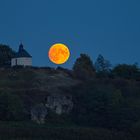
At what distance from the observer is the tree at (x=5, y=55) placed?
8431 centimetres

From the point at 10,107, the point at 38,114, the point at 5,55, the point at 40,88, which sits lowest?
the point at 38,114

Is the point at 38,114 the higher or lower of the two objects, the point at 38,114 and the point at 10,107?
the lower

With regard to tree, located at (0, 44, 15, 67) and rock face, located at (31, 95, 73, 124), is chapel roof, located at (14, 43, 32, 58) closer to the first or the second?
tree, located at (0, 44, 15, 67)

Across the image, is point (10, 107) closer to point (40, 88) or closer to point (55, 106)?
point (55, 106)

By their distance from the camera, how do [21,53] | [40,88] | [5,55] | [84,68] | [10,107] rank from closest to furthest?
[10,107] → [40,88] → [84,68] → [21,53] → [5,55]

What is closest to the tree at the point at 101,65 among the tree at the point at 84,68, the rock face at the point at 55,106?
the tree at the point at 84,68

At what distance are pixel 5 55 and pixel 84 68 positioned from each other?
13370 mm

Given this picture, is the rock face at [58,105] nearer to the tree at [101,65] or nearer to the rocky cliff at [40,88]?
the rocky cliff at [40,88]

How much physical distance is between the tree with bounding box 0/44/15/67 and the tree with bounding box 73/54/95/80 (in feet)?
29.0

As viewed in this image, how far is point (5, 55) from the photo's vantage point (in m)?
85.7

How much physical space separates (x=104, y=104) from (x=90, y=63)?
2245 cm

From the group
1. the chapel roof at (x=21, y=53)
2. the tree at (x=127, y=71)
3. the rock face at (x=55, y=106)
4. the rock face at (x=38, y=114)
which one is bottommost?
the rock face at (x=38, y=114)

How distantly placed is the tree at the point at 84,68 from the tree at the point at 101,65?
0.72m

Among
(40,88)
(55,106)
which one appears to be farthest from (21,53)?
(55,106)
